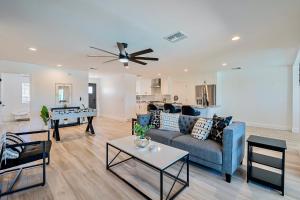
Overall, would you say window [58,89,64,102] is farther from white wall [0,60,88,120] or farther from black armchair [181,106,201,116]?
black armchair [181,106,201,116]

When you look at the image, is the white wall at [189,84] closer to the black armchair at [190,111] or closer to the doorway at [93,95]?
the black armchair at [190,111]

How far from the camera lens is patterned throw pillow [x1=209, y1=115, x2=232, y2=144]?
270cm

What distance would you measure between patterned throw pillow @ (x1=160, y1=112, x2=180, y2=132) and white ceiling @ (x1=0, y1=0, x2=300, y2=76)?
1594 millimetres

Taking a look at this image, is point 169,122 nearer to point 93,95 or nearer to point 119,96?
point 119,96

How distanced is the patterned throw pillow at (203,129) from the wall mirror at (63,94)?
550 centimetres

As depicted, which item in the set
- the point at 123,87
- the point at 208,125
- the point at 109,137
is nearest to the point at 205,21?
the point at 208,125

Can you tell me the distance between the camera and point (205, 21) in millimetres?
2254

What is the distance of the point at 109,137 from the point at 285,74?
6.42 metres

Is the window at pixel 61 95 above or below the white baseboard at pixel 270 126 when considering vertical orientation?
above

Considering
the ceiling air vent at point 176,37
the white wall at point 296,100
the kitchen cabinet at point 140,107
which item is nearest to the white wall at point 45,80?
the kitchen cabinet at point 140,107

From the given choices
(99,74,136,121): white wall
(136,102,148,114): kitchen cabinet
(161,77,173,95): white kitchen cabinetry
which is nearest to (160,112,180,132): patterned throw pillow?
(99,74,136,121): white wall

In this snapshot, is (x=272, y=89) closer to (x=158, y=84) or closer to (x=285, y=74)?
(x=285, y=74)

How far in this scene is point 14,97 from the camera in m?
7.18

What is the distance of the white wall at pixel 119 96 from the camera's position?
7.43 meters
